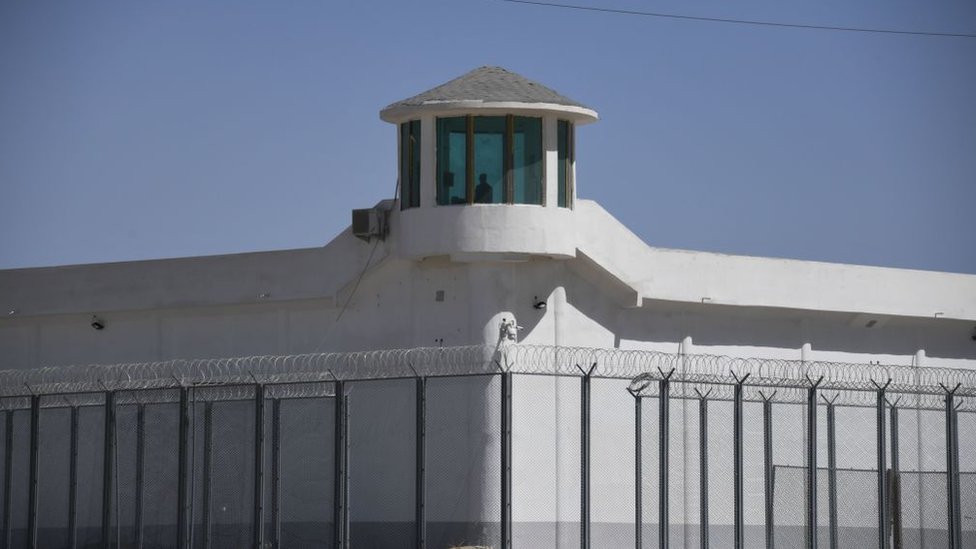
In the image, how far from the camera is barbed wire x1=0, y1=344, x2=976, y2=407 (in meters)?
24.2

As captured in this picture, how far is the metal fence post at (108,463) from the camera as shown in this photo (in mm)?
24781

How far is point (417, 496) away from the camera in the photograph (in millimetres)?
21703

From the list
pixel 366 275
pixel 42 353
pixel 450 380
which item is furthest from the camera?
pixel 42 353

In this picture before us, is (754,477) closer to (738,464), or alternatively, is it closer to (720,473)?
(720,473)

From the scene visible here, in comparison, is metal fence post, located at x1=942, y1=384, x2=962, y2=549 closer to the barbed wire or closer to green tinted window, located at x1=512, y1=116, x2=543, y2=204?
the barbed wire

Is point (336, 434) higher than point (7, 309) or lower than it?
lower

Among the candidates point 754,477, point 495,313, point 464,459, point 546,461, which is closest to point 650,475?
point 546,461

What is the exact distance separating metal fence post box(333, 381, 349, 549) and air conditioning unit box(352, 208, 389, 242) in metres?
5.98

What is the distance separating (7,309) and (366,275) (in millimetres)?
7396

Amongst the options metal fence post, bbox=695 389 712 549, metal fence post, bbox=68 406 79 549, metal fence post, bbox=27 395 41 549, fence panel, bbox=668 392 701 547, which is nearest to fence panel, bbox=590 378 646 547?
fence panel, bbox=668 392 701 547

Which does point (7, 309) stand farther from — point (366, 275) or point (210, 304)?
point (366, 275)

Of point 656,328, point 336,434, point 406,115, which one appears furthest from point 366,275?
point 336,434

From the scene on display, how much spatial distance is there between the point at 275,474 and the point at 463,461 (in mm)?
2974

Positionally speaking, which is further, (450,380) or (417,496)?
(450,380)
